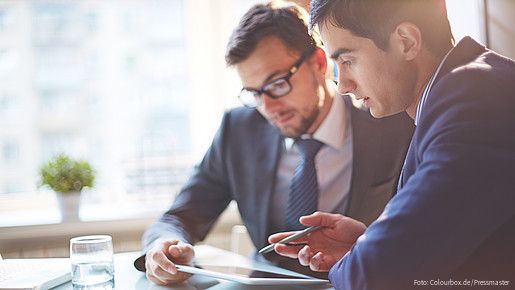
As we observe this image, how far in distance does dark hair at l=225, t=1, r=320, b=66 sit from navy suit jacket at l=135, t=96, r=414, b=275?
7.5 inches

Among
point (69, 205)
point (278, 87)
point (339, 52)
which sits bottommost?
point (69, 205)

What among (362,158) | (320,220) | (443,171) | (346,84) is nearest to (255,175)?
(362,158)

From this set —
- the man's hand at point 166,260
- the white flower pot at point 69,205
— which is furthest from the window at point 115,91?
the man's hand at point 166,260

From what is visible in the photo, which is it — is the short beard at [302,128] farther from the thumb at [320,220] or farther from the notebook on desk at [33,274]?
the notebook on desk at [33,274]

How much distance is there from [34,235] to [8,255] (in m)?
0.11

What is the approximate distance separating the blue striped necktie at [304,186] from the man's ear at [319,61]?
0.17 metres

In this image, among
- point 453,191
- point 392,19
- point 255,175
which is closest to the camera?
point 453,191

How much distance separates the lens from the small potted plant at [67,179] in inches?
87.4

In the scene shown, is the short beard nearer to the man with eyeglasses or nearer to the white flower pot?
the man with eyeglasses

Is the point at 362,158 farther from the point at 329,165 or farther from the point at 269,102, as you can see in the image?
the point at 269,102

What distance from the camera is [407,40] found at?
0.88 meters

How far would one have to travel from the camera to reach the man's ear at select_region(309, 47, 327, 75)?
153 cm

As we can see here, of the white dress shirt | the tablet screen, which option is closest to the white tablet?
the tablet screen

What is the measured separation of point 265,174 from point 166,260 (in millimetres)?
485
